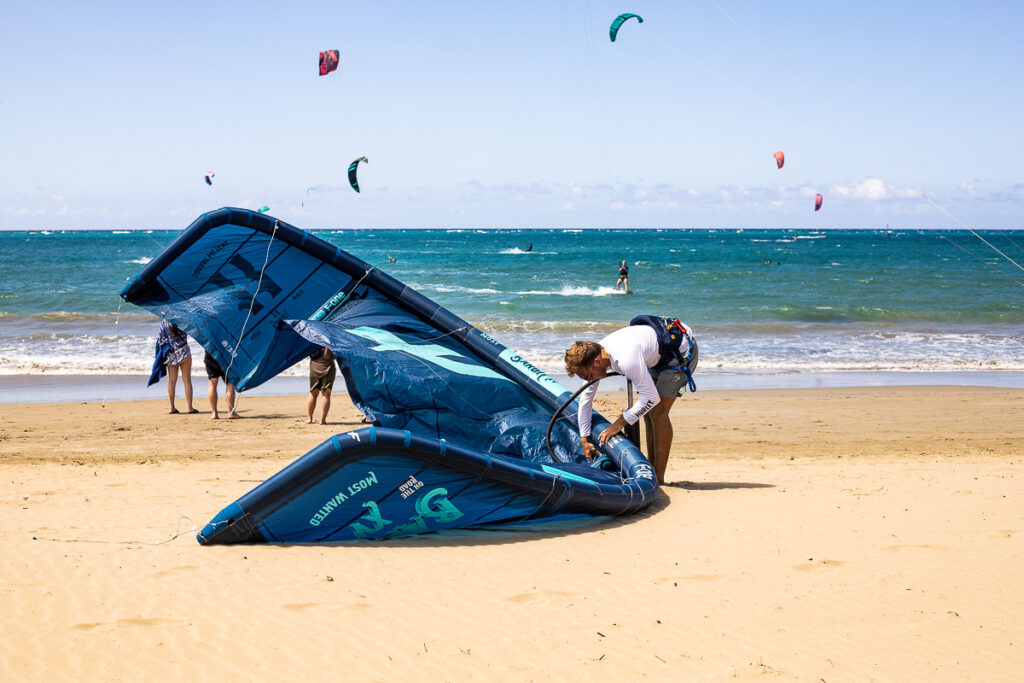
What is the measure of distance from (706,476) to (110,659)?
13.4 feet

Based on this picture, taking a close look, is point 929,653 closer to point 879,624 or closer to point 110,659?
point 879,624

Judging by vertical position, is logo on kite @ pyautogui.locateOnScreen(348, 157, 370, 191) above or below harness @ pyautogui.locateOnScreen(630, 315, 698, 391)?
above

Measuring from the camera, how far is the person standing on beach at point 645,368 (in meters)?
4.43

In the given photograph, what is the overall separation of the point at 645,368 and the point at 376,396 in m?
2.05

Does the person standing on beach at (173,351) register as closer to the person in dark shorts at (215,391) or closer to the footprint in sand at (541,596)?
the person in dark shorts at (215,391)

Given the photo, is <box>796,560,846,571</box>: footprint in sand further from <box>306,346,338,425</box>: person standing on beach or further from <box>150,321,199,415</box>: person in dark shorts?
<box>150,321,199,415</box>: person in dark shorts

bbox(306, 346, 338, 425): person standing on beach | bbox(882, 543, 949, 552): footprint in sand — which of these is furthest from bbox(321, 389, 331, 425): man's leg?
bbox(882, 543, 949, 552): footprint in sand

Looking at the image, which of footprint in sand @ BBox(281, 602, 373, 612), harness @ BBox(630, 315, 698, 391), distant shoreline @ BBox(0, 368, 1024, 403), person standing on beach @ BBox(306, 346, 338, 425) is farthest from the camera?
distant shoreline @ BBox(0, 368, 1024, 403)

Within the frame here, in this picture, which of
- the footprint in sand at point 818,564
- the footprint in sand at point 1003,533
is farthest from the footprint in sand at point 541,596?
the footprint in sand at point 1003,533

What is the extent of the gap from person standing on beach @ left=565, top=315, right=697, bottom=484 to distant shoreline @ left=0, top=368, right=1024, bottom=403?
19.7 ft

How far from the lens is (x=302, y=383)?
12.2 meters

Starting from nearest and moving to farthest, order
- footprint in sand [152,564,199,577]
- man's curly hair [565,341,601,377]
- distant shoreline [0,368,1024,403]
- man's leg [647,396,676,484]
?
footprint in sand [152,564,199,577] < man's curly hair [565,341,601,377] < man's leg [647,396,676,484] < distant shoreline [0,368,1024,403]

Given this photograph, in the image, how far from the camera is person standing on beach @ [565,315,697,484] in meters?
4.43

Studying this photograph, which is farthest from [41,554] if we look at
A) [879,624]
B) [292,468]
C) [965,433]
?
[965,433]
